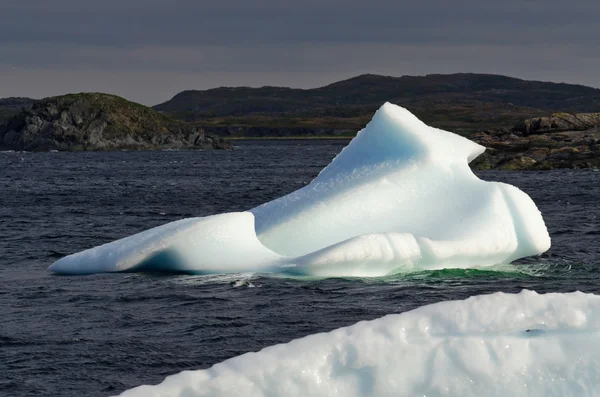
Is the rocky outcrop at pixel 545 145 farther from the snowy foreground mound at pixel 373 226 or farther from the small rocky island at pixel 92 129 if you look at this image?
the small rocky island at pixel 92 129

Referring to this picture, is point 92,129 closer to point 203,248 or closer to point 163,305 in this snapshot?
point 203,248

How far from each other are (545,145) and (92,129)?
96.1 m

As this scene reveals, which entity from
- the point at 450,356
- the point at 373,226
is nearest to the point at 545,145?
the point at 373,226

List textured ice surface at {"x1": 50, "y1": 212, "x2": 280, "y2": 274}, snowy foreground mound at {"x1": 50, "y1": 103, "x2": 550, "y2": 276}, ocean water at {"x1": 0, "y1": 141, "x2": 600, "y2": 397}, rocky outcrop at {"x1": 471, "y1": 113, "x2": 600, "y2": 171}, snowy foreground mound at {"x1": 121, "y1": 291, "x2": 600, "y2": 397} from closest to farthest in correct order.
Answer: snowy foreground mound at {"x1": 121, "y1": 291, "x2": 600, "y2": 397}, ocean water at {"x1": 0, "y1": 141, "x2": 600, "y2": 397}, snowy foreground mound at {"x1": 50, "y1": 103, "x2": 550, "y2": 276}, textured ice surface at {"x1": 50, "y1": 212, "x2": 280, "y2": 274}, rocky outcrop at {"x1": 471, "y1": 113, "x2": 600, "y2": 171}

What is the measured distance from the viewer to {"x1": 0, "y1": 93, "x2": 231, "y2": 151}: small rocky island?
15400 centimetres

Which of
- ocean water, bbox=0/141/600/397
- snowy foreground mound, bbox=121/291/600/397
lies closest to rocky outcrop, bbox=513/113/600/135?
ocean water, bbox=0/141/600/397

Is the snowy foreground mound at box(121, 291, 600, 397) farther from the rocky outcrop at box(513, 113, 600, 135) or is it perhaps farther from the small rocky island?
the small rocky island

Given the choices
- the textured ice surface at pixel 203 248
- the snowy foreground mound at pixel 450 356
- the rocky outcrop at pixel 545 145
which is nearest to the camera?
the snowy foreground mound at pixel 450 356

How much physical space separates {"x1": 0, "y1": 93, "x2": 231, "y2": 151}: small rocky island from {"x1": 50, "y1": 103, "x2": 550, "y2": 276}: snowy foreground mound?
133 metres

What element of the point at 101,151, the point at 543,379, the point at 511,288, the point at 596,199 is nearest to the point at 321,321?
the point at 511,288

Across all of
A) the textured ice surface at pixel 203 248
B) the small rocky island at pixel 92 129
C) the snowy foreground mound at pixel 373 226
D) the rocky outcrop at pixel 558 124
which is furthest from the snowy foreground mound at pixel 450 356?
the small rocky island at pixel 92 129

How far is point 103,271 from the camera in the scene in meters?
21.8

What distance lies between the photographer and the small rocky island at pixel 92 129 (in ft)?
505

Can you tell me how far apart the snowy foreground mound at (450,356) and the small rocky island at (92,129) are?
5811 inches
